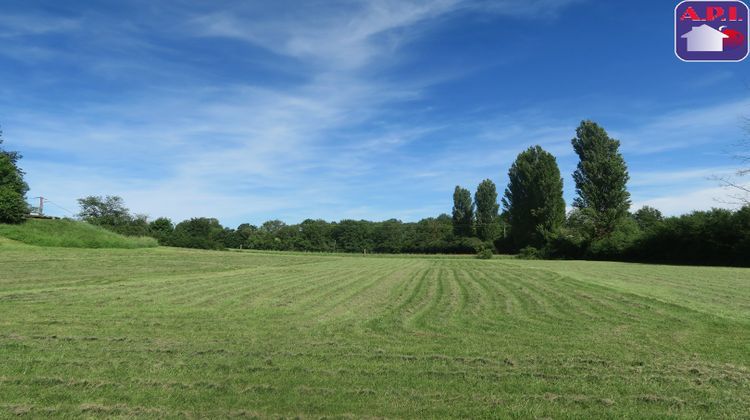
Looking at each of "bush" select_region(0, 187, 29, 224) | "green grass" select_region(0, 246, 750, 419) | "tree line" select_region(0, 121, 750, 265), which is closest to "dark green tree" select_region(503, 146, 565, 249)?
"tree line" select_region(0, 121, 750, 265)

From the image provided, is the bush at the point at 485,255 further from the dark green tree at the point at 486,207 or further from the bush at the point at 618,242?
the dark green tree at the point at 486,207

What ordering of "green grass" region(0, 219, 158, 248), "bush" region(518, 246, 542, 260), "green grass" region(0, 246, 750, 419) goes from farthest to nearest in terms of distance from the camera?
"bush" region(518, 246, 542, 260) < "green grass" region(0, 219, 158, 248) < "green grass" region(0, 246, 750, 419)

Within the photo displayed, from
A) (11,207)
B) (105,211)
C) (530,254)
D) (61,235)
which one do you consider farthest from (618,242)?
(105,211)

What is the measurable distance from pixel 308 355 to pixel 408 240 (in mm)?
102670

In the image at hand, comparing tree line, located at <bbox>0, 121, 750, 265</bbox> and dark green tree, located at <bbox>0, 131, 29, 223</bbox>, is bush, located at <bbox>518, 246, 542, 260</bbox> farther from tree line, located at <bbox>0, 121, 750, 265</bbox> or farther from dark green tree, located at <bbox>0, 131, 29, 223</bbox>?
dark green tree, located at <bbox>0, 131, 29, 223</bbox>

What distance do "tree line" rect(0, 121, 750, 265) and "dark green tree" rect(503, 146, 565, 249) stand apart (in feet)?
0.51

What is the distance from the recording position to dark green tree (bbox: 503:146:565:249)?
7056 cm

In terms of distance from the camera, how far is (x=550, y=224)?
70.1 m

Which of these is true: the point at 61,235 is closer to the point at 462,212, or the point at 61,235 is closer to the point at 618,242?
the point at 618,242

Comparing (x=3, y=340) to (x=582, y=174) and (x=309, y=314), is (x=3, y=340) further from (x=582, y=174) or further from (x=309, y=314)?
(x=582, y=174)

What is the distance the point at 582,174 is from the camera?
63656 millimetres

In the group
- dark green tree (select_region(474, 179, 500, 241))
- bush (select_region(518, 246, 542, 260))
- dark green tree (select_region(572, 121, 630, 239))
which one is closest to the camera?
dark green tree (select_region(572, 121, 630, 239))

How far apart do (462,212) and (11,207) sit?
78.4m

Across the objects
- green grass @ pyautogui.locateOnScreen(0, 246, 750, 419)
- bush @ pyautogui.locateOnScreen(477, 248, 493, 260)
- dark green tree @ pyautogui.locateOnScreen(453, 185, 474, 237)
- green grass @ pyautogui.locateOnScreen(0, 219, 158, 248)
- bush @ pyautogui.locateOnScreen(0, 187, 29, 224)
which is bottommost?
green grass @ pyautogui.locateOnScreen(0, 246, 750, 419)
